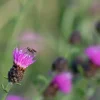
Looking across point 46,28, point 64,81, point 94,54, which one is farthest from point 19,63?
point 46,28

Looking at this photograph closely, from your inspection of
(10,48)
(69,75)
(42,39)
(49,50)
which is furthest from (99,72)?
(49,50)

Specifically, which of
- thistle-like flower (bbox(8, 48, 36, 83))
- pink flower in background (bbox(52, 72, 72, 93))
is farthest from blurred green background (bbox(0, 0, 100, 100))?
thistle-like flower (bbox(8, 48, 36, 83))

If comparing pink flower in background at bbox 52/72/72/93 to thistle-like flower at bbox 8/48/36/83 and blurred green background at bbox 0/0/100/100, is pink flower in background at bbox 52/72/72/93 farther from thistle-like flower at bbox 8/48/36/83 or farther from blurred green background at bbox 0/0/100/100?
thistle-like flower at bbox 8/48/36/83

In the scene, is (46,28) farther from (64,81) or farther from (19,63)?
(19,63)

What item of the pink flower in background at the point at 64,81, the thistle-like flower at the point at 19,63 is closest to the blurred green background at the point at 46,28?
the pink flower in background at the point at 64,81

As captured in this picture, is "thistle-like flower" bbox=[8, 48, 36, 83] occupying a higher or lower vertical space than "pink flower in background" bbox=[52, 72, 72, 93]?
lower

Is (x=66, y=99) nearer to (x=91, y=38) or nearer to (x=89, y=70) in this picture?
(x=89, y=70)
